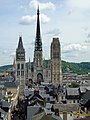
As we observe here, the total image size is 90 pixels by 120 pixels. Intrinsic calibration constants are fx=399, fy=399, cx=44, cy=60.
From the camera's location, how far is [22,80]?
17375cm

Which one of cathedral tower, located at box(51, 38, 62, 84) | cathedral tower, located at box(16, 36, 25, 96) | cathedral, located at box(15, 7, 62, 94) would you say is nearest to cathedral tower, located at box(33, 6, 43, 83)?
cathedral, located at box(15, 7, 62, 94)

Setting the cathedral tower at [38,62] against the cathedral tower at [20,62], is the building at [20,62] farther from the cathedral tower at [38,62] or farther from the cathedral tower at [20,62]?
the cathedral tower at [38,62]

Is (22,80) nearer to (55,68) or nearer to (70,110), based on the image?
(55,68)

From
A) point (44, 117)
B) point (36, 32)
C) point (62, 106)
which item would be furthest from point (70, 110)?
point (36, 32)

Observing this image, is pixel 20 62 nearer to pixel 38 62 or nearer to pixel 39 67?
pixel 38 62

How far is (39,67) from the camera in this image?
589 feet

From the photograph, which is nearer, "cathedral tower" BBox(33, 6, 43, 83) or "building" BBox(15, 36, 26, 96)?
"building" BBox(15, 36, 26, 96)

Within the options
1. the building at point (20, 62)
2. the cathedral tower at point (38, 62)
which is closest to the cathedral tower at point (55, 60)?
the cathedral tower at point (38, 62)

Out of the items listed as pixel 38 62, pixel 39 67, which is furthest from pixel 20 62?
pixel 39 67

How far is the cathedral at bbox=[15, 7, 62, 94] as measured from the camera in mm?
176250

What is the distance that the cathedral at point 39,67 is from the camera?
176 meters

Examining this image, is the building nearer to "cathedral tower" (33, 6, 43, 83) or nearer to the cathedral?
the cathedral

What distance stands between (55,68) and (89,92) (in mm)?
94904

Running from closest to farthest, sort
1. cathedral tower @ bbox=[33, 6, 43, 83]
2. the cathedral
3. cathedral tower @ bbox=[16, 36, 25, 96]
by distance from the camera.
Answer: cathedral tower @ bbox=[16, 36, 25, 96]
the cathedral
cathedral tower @ bbox=[33, 6, 43, 83]
